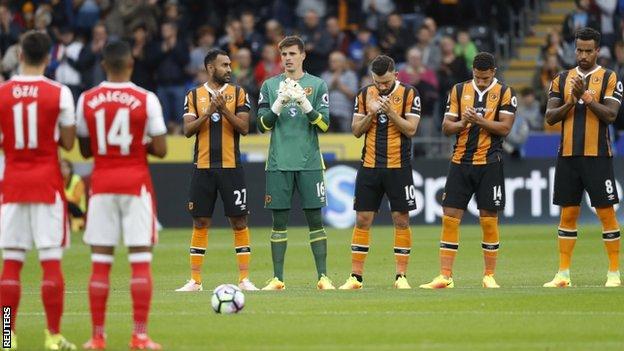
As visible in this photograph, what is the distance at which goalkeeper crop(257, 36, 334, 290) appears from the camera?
52.9 feet

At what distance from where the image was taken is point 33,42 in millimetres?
11625

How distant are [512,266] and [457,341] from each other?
7582mm

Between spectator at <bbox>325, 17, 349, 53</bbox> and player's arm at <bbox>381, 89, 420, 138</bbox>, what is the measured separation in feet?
45.7

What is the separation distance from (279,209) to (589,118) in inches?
139

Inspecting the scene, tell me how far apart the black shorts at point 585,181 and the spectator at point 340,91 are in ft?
41.2

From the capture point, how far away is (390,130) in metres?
16.1

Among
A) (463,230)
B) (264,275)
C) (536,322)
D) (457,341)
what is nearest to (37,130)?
(457,341)

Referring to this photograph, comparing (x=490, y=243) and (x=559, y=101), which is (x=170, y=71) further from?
(x=559, y=101)

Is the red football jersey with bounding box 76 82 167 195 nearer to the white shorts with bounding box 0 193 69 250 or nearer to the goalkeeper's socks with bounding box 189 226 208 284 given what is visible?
the white shorts with bounding box 0 193 69 250

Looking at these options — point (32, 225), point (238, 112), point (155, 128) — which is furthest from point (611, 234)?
point (32, 225)

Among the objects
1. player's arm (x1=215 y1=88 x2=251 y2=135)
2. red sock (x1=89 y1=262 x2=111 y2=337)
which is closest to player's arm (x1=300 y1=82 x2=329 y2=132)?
player's arm (x1=215 y1=88 x2=251 y2=135)

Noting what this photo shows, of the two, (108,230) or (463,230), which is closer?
(108,230)

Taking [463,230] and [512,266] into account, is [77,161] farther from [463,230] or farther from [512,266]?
[512,266]

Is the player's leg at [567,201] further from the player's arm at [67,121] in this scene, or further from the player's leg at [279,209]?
the player's arm at [67,121]
